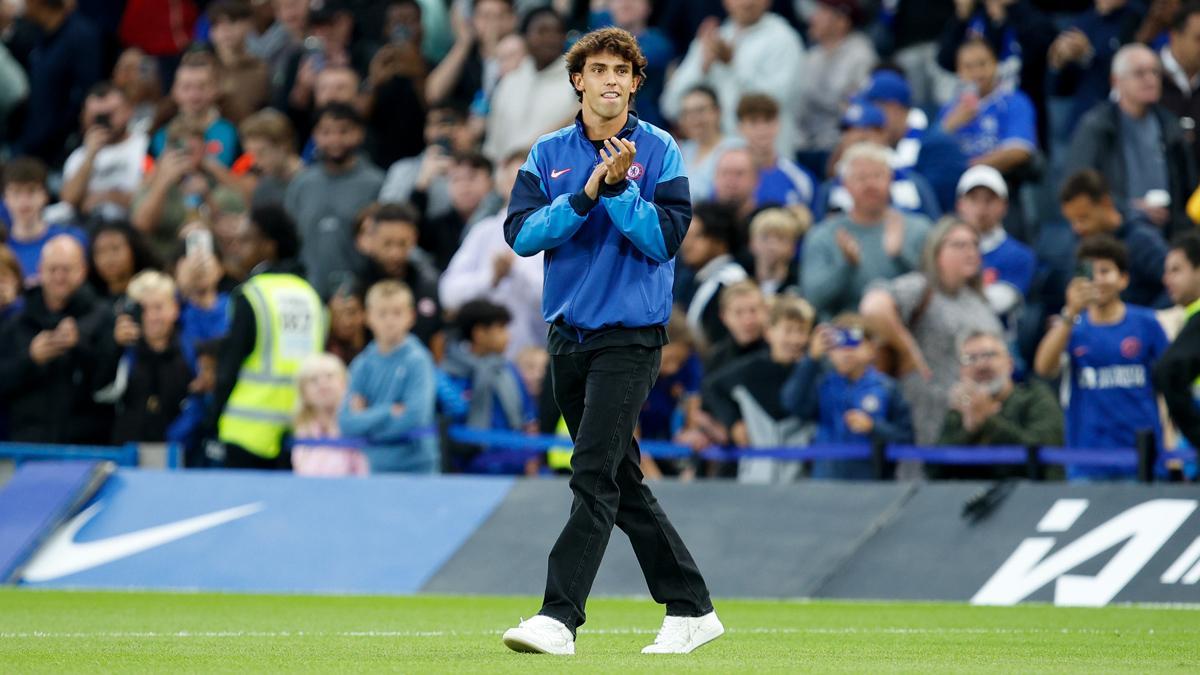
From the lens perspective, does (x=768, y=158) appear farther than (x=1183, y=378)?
Yes

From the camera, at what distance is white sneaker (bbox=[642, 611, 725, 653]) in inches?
309

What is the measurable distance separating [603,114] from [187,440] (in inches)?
347

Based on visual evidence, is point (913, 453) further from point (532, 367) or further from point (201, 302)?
point (201, 302)

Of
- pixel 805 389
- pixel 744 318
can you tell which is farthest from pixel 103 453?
pixel 805 389

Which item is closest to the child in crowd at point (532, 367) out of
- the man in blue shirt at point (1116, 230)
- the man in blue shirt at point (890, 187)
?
the man in blue shirt at point (890, 187)

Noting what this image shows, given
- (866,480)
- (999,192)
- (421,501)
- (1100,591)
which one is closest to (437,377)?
(421,501)

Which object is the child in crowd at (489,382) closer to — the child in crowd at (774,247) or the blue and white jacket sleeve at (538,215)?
the child in crowd at (774,247)

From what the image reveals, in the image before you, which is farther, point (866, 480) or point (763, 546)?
point (866, 480)

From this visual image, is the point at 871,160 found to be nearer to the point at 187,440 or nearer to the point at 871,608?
the point at 871,608

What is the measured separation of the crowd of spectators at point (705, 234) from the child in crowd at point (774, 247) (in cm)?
3

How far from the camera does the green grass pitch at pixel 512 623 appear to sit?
283 inches

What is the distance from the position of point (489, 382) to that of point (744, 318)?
2.09 metres

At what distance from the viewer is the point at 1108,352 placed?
12648 millimetres

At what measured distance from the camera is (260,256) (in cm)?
1488
